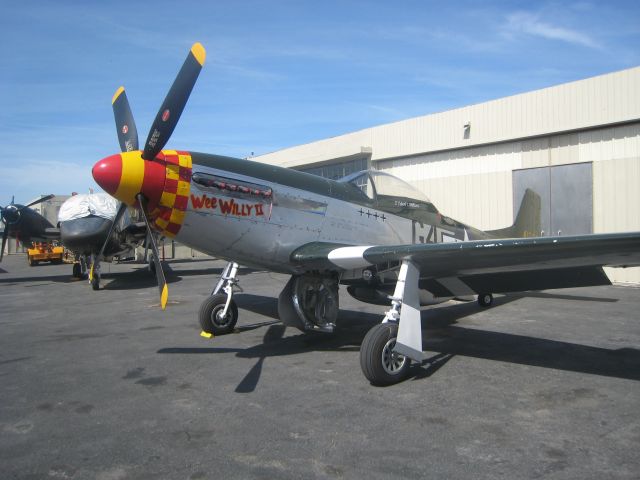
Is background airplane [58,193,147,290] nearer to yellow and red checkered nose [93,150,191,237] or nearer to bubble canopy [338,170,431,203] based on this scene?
bubble canopy [338,170,431,203]

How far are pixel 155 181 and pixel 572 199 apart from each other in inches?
522

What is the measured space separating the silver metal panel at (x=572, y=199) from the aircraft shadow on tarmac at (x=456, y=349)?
803 cm

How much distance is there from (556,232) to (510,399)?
12.0m

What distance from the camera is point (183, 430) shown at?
3725mm

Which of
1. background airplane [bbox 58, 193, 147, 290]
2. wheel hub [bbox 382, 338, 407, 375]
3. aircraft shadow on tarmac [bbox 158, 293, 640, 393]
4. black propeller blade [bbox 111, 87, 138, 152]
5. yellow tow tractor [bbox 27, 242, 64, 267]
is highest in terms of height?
black propeller blade [bbox 111, 87, 138, 152]

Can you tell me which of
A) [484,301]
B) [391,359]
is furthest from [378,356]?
[484,301]

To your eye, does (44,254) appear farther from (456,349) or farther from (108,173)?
(456,349)

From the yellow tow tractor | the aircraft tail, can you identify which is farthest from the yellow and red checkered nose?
the yellow tow tractor

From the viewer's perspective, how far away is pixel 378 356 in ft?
15.7

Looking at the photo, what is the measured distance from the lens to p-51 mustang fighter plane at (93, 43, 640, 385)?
4848mm

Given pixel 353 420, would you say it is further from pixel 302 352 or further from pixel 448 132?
pixel 448 132

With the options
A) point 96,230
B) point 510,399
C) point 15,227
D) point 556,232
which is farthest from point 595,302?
point 15,227

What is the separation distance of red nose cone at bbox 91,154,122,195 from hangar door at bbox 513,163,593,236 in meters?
13.1

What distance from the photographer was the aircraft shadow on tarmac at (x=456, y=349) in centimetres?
543
